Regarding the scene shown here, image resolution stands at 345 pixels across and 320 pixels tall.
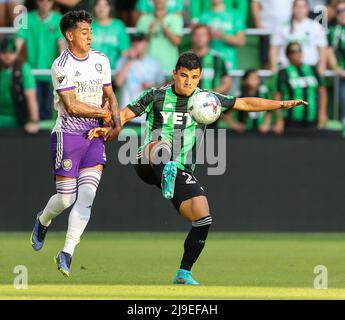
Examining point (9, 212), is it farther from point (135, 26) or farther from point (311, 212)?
point (311, 212)

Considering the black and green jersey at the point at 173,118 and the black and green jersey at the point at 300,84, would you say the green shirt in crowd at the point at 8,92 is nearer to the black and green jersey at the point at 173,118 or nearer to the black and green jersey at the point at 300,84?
the black and green jersey at the point at 300,84

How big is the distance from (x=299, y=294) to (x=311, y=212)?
269 inches

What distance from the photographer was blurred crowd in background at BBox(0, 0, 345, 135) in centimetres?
1606

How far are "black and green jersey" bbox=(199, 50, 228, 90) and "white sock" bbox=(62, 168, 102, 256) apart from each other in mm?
5865

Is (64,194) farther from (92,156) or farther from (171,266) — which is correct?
(171,266)

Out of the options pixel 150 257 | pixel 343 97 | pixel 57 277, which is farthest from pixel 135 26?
pixel 57 277

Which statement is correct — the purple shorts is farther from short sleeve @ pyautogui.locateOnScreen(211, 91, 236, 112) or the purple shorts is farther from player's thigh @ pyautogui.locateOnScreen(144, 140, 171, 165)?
short sleeve @ pyautogui.locateOnScreen(211, 91, 236, 112)

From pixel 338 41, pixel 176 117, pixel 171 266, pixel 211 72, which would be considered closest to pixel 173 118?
pixel 176 117

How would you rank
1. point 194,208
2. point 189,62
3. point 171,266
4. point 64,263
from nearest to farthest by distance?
point 64,263
point 189,62
point 194,208
point 171,266

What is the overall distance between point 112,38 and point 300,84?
279 cm

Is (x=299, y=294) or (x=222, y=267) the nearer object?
(x=299, y=294)

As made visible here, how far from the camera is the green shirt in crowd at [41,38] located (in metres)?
16.0

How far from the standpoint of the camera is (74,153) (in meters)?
10.4

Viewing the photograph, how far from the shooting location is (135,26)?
1675 cm
